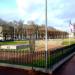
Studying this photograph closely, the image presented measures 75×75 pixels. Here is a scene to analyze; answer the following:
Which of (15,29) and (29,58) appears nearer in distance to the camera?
(29,58)

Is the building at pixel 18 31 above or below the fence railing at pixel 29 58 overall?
above

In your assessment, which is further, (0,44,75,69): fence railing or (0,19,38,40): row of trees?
(0,19,38,40): row of trees

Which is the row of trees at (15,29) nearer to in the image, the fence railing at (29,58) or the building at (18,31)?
the building at (18,31)

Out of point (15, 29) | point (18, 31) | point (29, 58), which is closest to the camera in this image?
point (29, 58)

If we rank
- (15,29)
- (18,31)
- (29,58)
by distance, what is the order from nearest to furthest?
(29,58)
(18,31)
(15,29)

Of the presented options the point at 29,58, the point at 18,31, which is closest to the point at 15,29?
the point at 18,31

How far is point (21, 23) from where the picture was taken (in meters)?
100

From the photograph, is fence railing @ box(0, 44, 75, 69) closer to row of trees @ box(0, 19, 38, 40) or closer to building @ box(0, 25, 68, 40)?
building @ box(0, 25, 68, 40)

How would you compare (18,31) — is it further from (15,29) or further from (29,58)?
(29,58)

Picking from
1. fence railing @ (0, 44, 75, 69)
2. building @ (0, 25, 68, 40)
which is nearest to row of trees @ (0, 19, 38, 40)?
building @ (0, 25, 68, 40)

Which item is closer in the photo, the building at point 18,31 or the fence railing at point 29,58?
the fence railing at point 29,58

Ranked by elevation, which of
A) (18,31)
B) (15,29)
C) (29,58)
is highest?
(15,29)

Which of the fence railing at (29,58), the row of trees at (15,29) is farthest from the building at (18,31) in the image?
the fence railing at (29,58)

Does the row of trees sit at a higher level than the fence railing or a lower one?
higher
